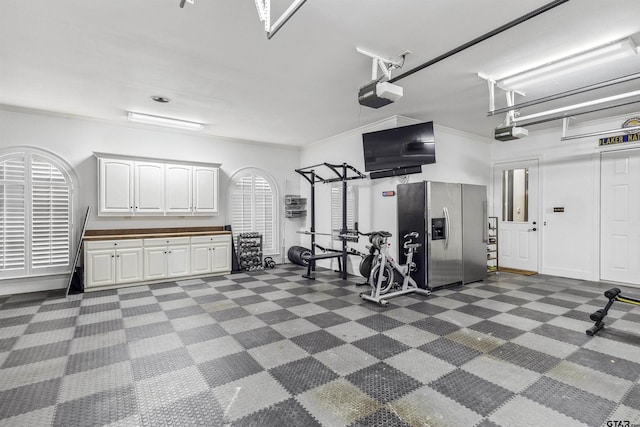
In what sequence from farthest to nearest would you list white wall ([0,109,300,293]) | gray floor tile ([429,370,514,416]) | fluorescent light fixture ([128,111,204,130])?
fluorescent light fixture ([128,111,204,130]), white wall ([0,109,300,293]), gray floor tile ([429,370,514,416])

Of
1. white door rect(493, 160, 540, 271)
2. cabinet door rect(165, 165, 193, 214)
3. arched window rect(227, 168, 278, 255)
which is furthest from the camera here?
arched window rect(227, 168, 278, 255)

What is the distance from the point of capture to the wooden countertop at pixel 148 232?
5.55 metres

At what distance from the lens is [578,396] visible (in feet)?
7.71

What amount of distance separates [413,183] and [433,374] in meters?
3.42

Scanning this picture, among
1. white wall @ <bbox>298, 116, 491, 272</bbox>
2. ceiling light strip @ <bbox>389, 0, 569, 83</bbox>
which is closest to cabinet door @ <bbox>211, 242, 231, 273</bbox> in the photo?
white wall @ <bbox>298, 116, 491, 272</bbox>

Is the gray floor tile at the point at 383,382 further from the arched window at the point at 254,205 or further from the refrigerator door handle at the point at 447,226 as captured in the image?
the arched window at the point at 254,205

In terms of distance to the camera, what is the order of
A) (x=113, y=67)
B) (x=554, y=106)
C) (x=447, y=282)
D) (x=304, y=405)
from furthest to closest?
(x=447, y=282) → (x=554, y=106) → (x=113, y=67) → (x=304, y=405)

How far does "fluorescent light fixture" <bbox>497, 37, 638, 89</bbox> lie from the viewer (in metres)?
3.18

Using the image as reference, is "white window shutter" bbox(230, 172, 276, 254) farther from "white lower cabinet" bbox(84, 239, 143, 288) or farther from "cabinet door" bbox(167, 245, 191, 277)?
"white lower cabinet" bbox(84, 239, 143, 288)

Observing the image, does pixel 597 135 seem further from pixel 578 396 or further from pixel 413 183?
pixel 578 396

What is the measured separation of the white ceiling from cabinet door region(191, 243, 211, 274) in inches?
105

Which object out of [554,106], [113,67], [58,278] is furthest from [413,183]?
[58,278]

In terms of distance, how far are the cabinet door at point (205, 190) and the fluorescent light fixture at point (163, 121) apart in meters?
0.84

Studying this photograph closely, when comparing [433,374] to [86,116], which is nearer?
[433,374]
